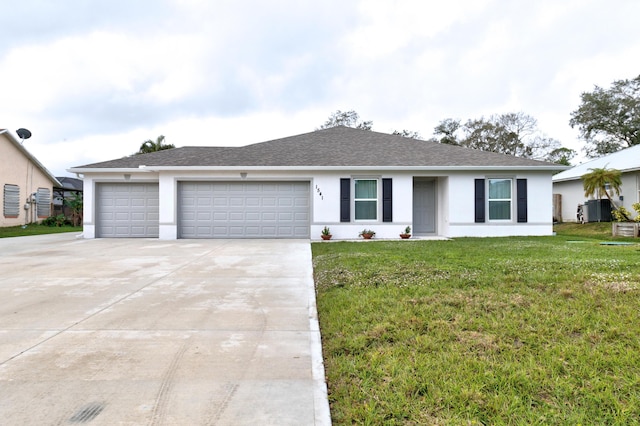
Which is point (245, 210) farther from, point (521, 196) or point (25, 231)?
point (25, 231)

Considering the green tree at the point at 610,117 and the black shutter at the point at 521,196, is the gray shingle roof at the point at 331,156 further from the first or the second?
the green tree at the point at 610,117

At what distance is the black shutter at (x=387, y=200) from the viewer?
41.7 feet

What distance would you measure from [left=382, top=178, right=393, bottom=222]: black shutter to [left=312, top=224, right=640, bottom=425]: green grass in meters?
7.32

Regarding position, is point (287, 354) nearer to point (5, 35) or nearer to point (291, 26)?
point (291, 26)

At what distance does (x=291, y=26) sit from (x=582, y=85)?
2605cm

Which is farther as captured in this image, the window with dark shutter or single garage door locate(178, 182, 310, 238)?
the window with dark shutter

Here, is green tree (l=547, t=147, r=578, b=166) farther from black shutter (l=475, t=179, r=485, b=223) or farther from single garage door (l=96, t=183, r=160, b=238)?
single garage door (l=96, t=183, r=160, b=238)

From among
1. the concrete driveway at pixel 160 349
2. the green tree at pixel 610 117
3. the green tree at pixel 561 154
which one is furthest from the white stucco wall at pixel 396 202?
the green tree at pixel 561 154

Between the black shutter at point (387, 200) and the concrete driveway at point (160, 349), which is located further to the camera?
the black shutter at point (387, 200)

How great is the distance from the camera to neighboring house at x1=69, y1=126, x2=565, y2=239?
41.5 feet

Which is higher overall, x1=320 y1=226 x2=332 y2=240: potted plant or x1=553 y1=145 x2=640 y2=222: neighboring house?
x1=553 y1=145 x2=640 y2=222: neighboring house

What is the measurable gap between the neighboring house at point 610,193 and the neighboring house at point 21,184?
28.3 m

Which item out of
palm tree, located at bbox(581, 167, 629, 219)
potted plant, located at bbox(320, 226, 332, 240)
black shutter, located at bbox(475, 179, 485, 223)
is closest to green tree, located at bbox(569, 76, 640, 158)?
palm tree, located at bbox(581, 167, 629, 219)

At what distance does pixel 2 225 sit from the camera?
18.3m
